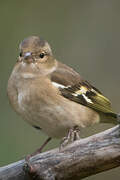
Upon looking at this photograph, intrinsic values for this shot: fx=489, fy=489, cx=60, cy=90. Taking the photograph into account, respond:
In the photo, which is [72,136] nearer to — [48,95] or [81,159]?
[48,95]

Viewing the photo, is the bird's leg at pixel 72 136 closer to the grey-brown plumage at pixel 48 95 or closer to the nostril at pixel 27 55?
the grey-brown plumage at pixel 48 95

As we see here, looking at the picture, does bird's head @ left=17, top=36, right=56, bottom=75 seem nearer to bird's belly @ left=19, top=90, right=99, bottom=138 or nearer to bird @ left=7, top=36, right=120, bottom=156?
bird @ left=7, top=36, right=120, bottom=156

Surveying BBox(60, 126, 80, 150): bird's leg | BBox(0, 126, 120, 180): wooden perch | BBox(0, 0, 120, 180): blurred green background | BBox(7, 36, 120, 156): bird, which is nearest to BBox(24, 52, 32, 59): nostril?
BBox(7, 36, 120, 156): bird

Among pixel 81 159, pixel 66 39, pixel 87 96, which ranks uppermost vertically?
pixel 66 39

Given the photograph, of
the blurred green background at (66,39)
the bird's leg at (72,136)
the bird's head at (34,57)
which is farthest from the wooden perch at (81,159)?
the blurred green background at (66,39)

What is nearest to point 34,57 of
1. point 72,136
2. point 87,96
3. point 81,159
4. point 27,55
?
point 27,55

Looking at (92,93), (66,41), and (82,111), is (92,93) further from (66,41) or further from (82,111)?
(66,41)
